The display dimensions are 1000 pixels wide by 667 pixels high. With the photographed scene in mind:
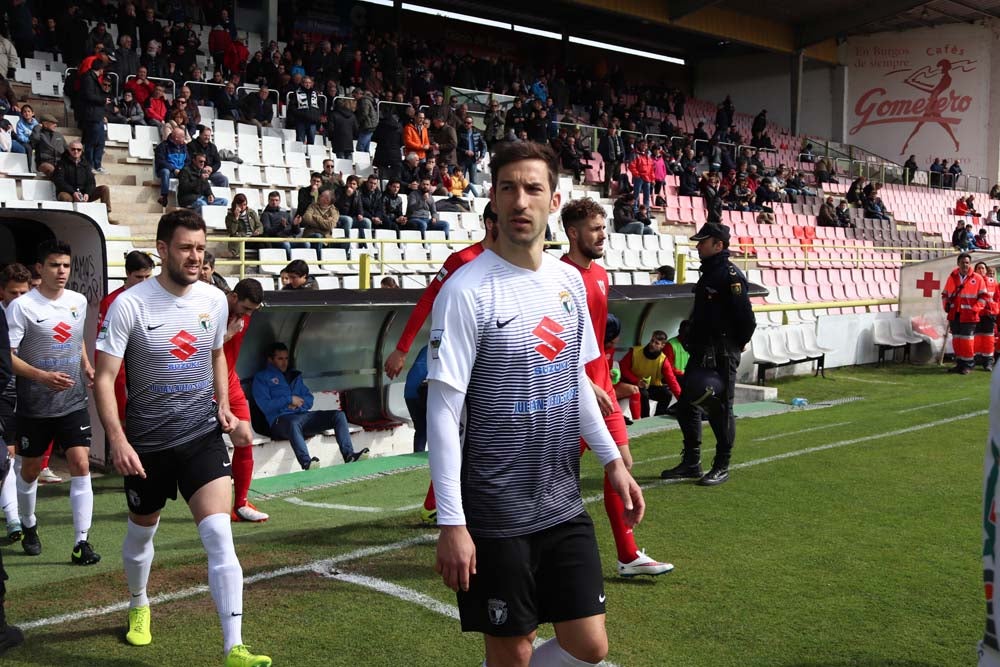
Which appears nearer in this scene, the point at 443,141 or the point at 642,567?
the point at 642,567

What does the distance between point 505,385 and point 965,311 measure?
629 inches

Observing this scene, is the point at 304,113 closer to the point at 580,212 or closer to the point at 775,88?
the point at 580,212

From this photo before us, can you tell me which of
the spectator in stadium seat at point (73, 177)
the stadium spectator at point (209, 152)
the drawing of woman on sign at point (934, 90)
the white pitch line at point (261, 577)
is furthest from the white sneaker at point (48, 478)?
the drawing of woman on sign at point (934, 90)

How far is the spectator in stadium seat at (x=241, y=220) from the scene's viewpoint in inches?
541

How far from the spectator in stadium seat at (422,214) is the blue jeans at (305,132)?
278 cm

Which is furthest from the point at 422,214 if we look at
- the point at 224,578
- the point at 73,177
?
the point at 224,578

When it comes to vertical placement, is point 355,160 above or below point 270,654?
above

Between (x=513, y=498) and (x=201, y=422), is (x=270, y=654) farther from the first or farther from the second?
(x=513, y=498)

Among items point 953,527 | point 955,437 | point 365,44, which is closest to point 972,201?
point 365,44

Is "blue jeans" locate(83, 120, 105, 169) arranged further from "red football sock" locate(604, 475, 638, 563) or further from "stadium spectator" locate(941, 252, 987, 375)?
"stadium spectator" locate(941, 252, 987, 375)

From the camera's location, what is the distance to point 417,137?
18.9 metres

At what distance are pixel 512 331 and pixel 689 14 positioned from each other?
109 feet

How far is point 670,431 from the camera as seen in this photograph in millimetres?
10914

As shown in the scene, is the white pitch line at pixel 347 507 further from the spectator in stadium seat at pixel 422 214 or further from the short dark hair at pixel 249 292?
the spectator in stadium seat at pixel 422 214
